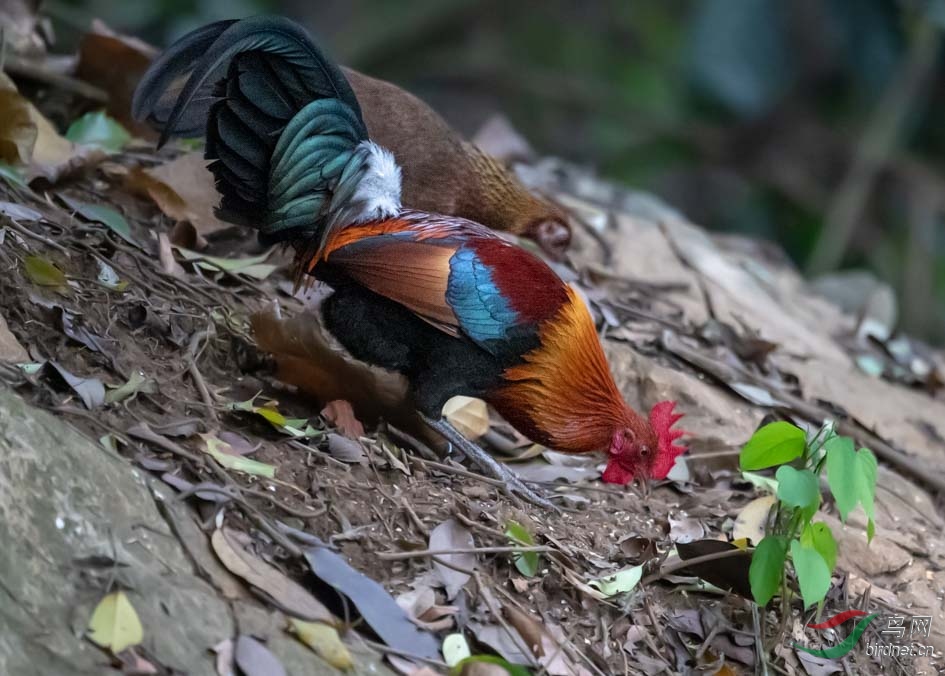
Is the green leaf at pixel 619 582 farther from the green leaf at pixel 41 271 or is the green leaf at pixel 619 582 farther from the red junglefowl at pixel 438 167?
the red junglefowl at pixel 438 167

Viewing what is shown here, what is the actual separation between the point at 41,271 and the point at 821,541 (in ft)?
8.14

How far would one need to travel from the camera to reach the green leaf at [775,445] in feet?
10.7

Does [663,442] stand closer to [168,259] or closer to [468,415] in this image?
[468,415]

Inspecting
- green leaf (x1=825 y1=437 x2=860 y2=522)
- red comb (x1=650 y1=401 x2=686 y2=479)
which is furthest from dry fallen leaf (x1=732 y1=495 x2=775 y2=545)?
green leaf (x1=825 y1=437 x2=860 y2=522)

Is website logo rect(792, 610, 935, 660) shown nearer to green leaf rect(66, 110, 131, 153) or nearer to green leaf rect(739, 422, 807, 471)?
green leaf rect(739, 422, 807, 471)

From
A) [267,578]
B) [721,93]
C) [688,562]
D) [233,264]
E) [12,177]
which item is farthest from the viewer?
[721,93]

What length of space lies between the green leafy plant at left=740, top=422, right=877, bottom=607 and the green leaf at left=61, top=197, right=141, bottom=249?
97.2 inches

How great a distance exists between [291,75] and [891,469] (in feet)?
9.92

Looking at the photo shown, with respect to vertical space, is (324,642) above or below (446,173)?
below

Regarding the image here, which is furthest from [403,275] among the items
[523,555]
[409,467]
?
[523,555]

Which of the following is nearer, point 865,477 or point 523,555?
point 865,477

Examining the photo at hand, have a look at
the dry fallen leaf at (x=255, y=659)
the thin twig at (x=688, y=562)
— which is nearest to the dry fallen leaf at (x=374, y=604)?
the dry fallen leaf at (x=255, y=659)

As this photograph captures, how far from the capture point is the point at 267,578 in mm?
3000

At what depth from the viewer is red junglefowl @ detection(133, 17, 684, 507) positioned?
3.95 metres
